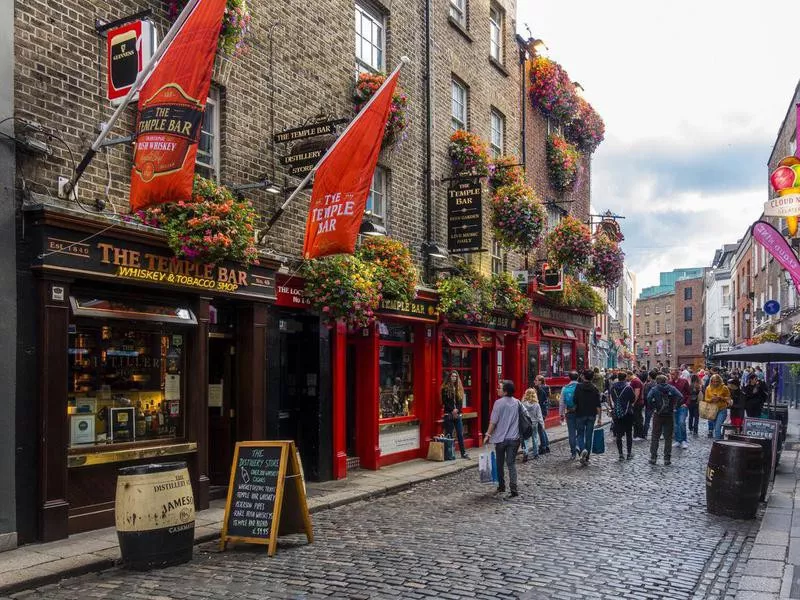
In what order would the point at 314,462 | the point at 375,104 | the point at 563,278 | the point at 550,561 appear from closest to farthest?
the point at 550,561, the point at 375,104, the point at 314,462, the point at 563,278

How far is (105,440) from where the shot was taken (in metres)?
9.27

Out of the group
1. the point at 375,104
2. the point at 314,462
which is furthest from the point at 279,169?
the point at 314,462

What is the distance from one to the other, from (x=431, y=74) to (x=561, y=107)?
936 cm

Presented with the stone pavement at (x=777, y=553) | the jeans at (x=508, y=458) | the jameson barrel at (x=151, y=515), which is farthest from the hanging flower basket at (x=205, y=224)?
the stone pavement at (x=777, y=553)

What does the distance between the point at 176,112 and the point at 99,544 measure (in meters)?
4.67

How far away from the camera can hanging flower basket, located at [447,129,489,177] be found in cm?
1797

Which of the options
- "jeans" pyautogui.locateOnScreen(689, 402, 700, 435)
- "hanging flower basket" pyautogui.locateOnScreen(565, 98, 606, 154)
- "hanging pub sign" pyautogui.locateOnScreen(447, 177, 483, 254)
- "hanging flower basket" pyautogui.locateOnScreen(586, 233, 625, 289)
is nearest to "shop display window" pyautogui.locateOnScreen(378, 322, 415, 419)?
"hanging pub sign" pyautogui.locateOnScreen(447, 177, 483, 254)

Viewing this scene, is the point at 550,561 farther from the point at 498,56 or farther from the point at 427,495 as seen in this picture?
the point at 498,56

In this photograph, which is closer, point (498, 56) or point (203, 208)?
point (203, 208)

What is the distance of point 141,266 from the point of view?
30.5 feet

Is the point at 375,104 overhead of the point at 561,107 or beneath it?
beneath

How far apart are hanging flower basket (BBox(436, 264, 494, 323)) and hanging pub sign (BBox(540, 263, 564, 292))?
4.80 meters

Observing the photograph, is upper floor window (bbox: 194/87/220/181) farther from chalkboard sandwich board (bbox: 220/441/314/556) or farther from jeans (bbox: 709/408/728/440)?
jeans (bbox: 709/408/728/440)

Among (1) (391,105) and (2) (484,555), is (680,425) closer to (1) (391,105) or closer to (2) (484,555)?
(1) (391,105)
